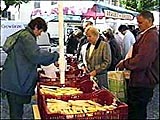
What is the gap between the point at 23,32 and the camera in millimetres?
2297

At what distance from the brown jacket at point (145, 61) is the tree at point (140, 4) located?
153 millimetres

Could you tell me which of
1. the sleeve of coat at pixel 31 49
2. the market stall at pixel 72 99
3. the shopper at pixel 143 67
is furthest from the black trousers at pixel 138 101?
the sleeve of coat at pixel 31 49

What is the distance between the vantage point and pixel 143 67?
2.16 m

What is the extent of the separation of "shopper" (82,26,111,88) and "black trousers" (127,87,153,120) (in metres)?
0.53

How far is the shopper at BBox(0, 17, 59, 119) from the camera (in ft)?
7.48

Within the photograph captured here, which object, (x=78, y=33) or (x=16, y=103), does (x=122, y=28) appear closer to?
(x=78, y=33)

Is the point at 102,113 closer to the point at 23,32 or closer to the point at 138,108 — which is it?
the point at 138,108

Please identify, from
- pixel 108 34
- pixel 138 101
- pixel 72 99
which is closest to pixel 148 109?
pixel 138 101

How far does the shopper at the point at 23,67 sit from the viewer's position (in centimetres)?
228

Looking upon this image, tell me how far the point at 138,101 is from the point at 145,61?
11.2 inches

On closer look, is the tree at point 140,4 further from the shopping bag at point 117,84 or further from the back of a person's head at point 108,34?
the back of a person's head at point 108,34

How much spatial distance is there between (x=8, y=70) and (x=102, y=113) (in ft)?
2.30

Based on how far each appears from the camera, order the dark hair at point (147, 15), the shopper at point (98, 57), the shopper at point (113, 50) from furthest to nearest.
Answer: the shopper at point (113, 50), the shopper at point (98, 57), the dark hair at point (147, 15)

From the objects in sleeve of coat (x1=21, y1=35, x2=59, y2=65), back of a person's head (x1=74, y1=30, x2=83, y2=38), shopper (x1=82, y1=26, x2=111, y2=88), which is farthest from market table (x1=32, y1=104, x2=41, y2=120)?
back of a person's head (x1=74, y1=30, x2=83, y2=38)
